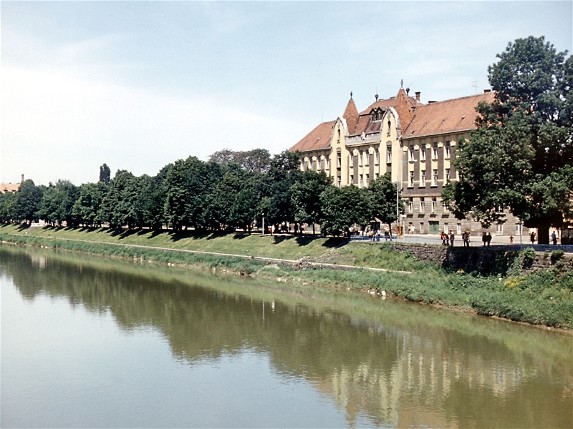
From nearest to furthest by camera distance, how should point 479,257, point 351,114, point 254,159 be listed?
point 479,257 → point 351,114 → point 254,159

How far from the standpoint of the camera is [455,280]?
4103 centimetres

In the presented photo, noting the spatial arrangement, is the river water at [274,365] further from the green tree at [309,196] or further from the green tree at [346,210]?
the green tree at [309,196]

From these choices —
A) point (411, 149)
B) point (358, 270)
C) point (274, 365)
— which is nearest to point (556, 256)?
point (358, 270)

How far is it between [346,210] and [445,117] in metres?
17.2

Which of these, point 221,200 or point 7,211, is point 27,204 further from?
point 221,200

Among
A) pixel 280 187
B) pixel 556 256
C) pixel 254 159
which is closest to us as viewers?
pixel 556 256

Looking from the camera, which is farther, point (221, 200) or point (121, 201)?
point (121, 201)

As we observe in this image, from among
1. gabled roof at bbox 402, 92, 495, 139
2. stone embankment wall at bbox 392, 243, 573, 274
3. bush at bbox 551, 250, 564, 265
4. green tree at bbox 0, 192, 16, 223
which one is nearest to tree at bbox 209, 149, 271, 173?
green tree at bbox 0, 192, 16, 223

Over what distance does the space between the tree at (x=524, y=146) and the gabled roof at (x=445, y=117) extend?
19.4 meters

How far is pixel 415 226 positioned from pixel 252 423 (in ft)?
159

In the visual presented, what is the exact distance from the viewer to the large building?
206 ft

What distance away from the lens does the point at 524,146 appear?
37875 millimetres

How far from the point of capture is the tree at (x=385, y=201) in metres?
56.1

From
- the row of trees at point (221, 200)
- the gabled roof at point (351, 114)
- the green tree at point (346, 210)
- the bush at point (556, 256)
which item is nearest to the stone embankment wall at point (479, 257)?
the bush at point (556, 256)
